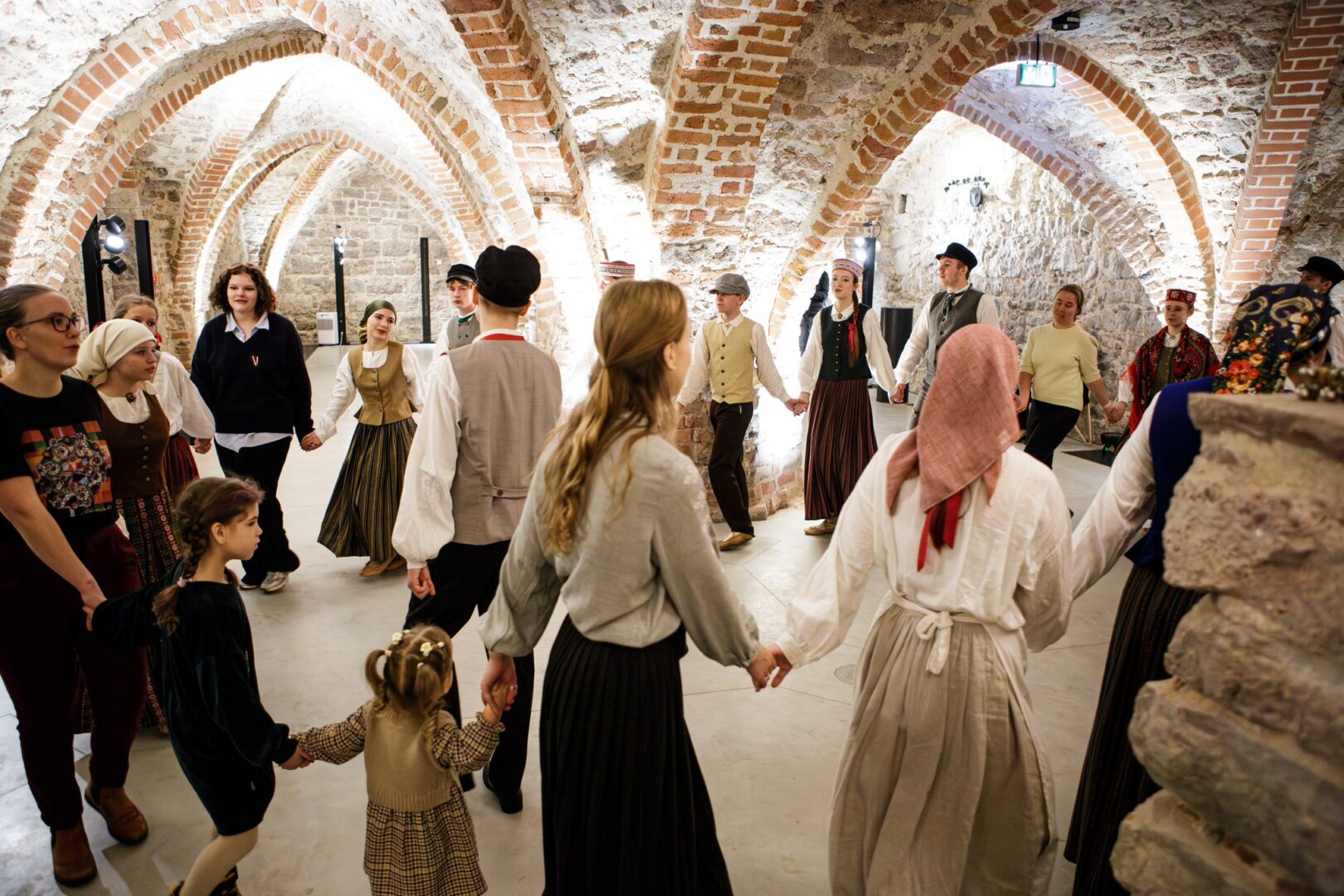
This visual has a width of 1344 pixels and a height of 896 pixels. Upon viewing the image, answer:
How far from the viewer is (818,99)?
5.41 metres

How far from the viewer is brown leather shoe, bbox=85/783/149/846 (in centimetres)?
250

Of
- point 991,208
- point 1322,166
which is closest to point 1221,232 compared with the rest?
point 1322,166

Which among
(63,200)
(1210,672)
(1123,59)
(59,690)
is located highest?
(1123,59)

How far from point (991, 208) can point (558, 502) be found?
32.9ft

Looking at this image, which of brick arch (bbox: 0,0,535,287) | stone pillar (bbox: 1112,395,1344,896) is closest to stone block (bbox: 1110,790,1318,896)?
stone pillar (bbox: 1112,395,1344,896)

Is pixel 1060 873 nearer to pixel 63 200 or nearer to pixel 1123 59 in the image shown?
pixel 1123 59

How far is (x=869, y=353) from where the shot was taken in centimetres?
537

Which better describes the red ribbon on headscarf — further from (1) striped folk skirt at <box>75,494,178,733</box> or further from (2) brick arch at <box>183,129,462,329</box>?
(2) brick arch at <box>183,129,462,329</box>

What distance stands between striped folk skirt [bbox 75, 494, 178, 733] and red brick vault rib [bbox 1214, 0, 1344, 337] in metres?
7.60

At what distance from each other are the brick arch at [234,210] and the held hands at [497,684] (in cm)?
1025

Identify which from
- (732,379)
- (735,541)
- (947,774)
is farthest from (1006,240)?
(947,774)

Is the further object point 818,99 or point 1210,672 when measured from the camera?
point 818,99

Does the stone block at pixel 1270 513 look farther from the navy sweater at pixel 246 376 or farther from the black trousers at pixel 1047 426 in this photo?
the black trousers at pixel 1047 426

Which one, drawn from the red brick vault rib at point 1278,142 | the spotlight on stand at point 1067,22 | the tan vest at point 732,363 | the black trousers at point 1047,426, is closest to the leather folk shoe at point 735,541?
the tan vest at point 732,363
